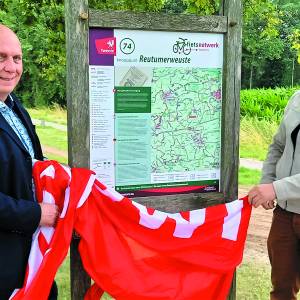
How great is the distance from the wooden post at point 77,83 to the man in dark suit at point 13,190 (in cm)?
39

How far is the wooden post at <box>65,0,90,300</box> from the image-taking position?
3.03 metres

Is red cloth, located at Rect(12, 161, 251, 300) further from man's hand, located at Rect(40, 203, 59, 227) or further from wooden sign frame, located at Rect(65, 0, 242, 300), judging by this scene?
wooden sign frame, located at Rect(65, 0, 242, 300)

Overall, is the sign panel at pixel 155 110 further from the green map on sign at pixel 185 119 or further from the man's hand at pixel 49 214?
the man's hand at pixel 49 214

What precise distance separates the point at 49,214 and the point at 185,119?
1215mm

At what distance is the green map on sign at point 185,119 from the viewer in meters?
3.37

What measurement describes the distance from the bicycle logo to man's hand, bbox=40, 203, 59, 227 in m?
1.32

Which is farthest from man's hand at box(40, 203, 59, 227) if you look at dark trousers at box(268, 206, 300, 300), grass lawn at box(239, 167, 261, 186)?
grass lawn at box(239, 167, 261, 186)

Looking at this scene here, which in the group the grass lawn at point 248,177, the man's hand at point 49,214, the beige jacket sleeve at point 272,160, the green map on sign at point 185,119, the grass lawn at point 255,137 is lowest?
the grass lawn at point 248,177

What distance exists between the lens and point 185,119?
3.47 metres

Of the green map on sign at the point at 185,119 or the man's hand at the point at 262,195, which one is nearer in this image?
the man's hand at the point at 262,195

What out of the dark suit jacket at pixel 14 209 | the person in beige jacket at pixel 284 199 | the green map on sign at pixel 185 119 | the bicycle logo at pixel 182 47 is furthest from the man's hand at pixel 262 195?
the dark suit jacket at pixel 14 209

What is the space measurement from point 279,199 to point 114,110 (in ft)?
3.93

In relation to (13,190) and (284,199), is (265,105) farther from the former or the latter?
(13,190)

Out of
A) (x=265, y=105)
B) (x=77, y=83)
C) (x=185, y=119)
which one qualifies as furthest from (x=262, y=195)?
(x=265, y=105)
